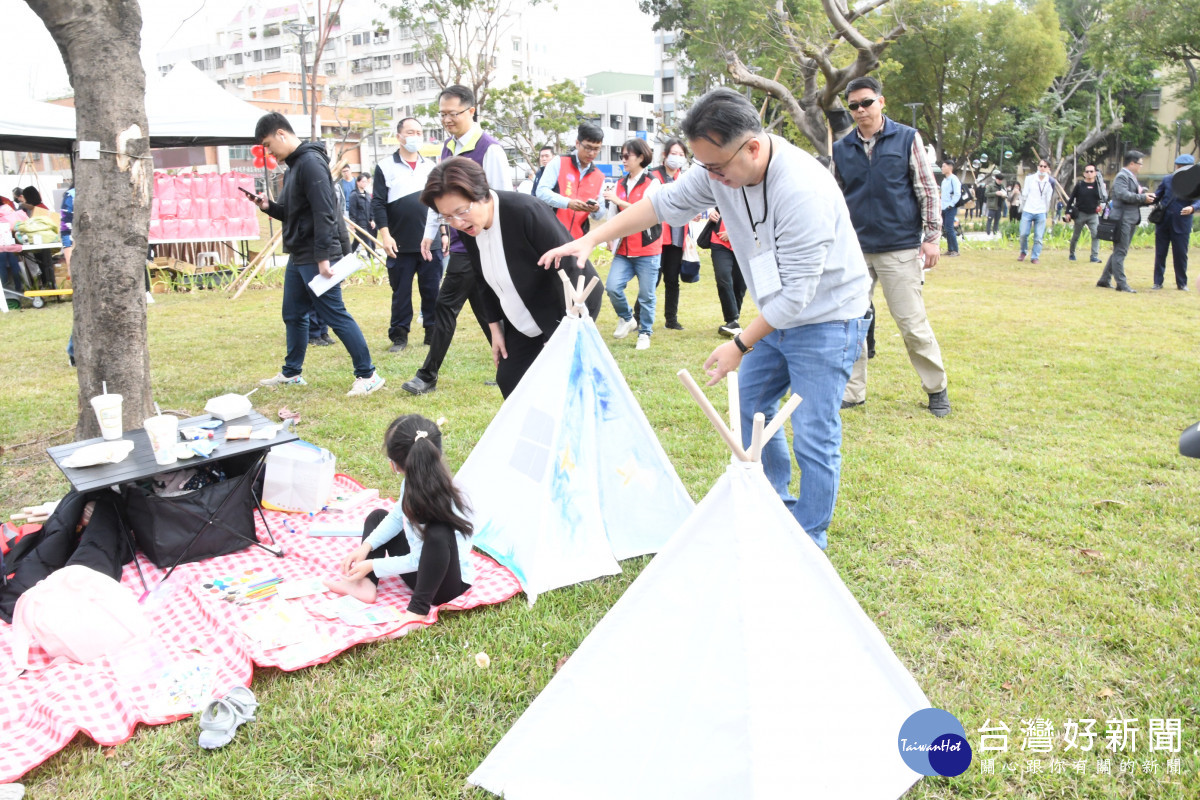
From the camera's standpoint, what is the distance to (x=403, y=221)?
712 centimetres

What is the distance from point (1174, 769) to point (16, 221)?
48.0 feet

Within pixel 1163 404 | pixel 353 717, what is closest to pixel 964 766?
pixel 353 717

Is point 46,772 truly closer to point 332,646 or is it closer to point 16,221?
point 332,646

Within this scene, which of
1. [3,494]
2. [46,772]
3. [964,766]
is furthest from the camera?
[3,494]

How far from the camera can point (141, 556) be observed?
347 centimetres

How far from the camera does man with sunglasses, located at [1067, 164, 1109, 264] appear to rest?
1308 centimetres

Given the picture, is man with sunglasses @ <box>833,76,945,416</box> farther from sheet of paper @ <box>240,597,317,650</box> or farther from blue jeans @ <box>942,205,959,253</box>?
blue jeans @ <box>942,205,959,253</box>

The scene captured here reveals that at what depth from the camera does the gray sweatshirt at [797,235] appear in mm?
2523

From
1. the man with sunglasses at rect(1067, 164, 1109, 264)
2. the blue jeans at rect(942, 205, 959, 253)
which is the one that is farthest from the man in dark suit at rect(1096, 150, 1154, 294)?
the blue jeans at rect(942, 205, 959, 253)

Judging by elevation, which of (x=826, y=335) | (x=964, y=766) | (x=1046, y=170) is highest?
(x=1046, y=170)

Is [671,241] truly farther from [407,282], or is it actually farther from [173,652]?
[173,652]

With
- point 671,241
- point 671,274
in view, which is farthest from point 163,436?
point 671,274

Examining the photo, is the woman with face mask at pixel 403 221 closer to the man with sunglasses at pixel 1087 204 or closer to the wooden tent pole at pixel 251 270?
the wooden tent pole at pixel 251 270

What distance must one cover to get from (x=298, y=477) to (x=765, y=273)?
2541 mm
